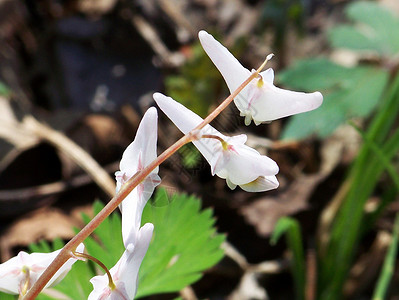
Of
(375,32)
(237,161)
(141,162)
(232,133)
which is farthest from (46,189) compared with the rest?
(237,161)

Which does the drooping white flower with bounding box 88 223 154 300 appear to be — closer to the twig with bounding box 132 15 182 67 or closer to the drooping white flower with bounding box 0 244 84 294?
the drooping white flower with bounding box 0 244 84 294

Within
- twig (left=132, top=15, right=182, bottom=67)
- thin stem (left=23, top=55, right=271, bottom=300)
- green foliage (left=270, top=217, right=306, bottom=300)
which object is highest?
twig (left=132, top=15, right=182, bottom=67)

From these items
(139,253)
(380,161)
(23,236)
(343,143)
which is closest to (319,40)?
(343,143)

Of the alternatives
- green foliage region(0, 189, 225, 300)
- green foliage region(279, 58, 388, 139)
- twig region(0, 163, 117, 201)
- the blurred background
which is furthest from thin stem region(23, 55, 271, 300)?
twig region(0, 163, 117, 201)

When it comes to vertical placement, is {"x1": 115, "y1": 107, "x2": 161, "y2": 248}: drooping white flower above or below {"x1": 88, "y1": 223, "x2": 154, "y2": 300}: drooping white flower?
above

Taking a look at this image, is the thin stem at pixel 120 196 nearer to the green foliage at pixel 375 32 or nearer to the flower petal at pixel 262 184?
the flower petal at pixel 262 184

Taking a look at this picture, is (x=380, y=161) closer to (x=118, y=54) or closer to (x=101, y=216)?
(x=101, y=216)

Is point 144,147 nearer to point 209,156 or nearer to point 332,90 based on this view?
point 209,156
